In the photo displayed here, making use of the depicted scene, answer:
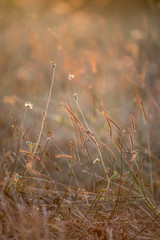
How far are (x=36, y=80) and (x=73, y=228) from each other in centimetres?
218

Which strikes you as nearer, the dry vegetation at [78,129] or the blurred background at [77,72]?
the dry vegetation at [78,129]

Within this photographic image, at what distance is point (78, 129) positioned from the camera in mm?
1183

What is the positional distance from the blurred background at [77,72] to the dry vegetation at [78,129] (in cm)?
1

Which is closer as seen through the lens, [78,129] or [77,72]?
[78,129]

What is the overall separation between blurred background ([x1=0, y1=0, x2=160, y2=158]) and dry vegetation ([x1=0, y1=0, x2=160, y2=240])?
0.04ft

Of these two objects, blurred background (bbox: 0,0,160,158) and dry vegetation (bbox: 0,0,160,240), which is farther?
blurred background (bbox: 0,0,160,158)

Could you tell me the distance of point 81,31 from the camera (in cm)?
439

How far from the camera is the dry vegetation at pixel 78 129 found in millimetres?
1121

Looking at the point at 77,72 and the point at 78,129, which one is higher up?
the point at 77,72

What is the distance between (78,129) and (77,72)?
1058mm

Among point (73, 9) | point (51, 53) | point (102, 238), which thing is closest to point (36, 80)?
point (51, 53)

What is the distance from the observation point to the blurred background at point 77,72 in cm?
221

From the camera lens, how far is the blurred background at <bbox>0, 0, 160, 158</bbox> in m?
2.21

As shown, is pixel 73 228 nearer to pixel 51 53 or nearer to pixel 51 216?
pixel 51 216
